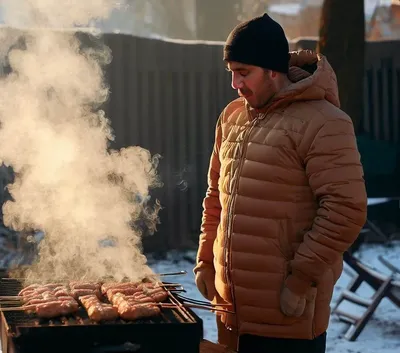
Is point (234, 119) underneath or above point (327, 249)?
above

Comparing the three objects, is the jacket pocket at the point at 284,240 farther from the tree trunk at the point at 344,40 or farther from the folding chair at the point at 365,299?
the tree trunk at the point at 344,40

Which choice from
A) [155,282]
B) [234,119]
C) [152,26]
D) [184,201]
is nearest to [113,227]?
[155,282]

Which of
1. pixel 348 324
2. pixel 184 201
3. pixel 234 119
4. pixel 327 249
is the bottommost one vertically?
pixel 348 324

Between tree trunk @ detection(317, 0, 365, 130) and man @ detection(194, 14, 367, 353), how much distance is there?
4374 mm

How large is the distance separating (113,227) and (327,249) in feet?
8.39

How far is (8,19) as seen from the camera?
788 centimetres

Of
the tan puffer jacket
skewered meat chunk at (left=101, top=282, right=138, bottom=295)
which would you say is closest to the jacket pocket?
the tan puffer jacket

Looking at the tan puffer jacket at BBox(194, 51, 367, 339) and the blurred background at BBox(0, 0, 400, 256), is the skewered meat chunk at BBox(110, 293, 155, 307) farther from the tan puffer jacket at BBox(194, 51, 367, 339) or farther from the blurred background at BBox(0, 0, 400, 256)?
the blurred background at BBox(0, 0, 400, 256)

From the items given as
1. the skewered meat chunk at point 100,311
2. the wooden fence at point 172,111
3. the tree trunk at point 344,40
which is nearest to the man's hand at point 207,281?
the skewered meat chunk at point 100,311

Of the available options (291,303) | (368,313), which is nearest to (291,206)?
(291,303)

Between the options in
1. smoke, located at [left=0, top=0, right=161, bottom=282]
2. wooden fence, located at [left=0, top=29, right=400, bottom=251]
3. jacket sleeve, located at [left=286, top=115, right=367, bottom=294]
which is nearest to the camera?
jacket sleeve, located at [left=286, top=115, right=367, bottom=294]

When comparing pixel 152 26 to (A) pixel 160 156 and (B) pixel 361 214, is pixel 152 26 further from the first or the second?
(B) pixel 361 214

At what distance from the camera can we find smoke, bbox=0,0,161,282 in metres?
5.15

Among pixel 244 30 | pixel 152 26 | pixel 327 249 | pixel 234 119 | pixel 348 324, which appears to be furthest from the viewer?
pixel 152 26
